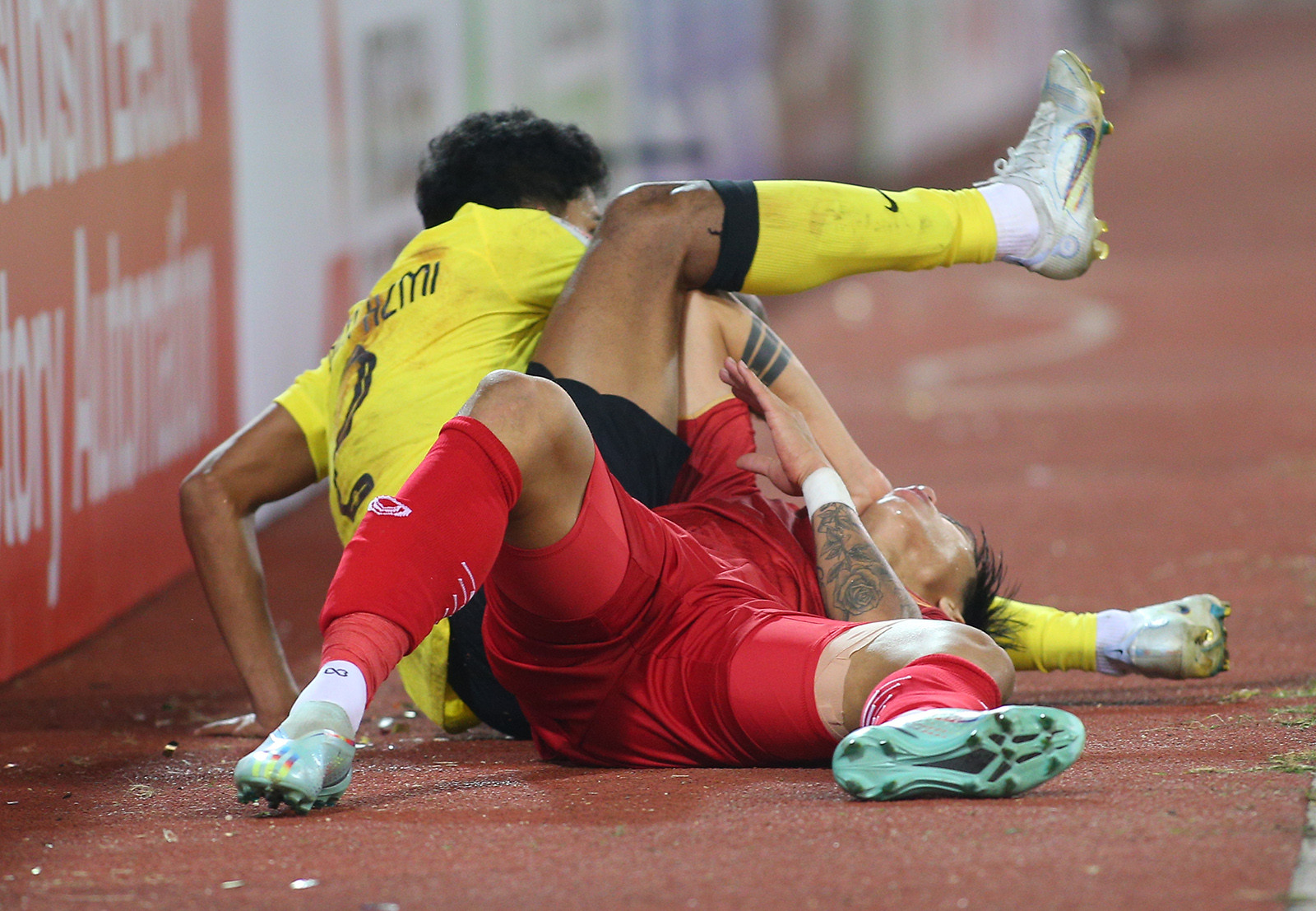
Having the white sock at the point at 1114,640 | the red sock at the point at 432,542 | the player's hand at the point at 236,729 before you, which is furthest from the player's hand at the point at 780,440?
the player's hand at the point at 236,729

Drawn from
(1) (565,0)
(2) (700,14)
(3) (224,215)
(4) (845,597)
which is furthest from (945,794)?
(2) (700,14)

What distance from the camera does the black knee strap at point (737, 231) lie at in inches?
132

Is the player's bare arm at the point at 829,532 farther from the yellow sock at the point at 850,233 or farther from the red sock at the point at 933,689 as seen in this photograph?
the red sock at the point at 933,689

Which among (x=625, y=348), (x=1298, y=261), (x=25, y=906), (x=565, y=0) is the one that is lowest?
(x=1298, y=261)

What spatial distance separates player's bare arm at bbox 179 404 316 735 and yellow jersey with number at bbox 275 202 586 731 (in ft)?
0.34

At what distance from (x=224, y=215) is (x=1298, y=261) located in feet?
31.6

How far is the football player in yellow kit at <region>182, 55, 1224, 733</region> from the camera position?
10.8 feet

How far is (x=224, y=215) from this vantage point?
19.2ft

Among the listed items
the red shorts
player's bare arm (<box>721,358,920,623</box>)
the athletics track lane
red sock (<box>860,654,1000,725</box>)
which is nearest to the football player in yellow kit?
the athletics track lane

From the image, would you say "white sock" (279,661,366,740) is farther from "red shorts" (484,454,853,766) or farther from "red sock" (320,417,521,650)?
"red shorts" (484,454,853,766)

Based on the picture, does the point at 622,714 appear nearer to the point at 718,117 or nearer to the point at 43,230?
the point at 43,230

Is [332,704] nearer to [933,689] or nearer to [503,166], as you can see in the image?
[933,689]

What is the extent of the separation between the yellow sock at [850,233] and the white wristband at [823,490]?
0.45 m

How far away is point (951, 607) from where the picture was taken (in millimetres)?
3215
